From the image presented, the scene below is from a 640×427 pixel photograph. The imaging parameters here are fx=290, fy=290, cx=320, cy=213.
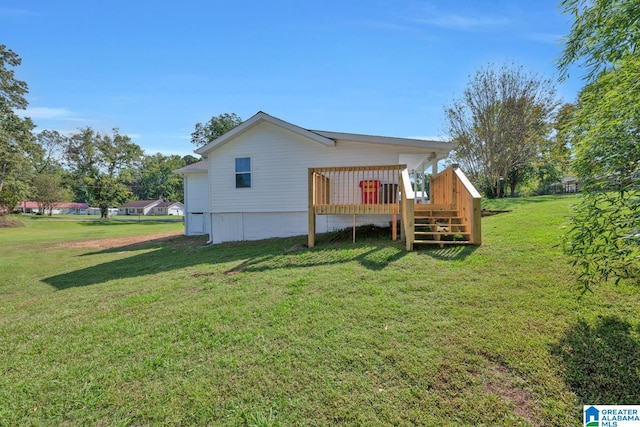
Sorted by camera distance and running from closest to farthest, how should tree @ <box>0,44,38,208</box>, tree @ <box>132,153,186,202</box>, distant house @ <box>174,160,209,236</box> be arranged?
distant house @ <box>174,160,209,236</box>
tree @ <box>0,44,38,208</box>
tree @ <box>132,153,186,202</box>

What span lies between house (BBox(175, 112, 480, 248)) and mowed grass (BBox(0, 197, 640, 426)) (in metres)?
4.12

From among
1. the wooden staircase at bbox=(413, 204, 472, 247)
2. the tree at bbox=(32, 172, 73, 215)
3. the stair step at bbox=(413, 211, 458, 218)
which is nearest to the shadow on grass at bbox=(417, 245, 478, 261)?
the wooden staircase at bbox=(413, 204, 472, 247)

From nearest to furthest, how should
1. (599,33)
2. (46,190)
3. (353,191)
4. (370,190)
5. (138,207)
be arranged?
(599,33) < (370,190) < (353,191) < (46,190) < (138,207)

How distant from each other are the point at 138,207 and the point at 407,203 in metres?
71.7

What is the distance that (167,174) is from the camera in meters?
67.4

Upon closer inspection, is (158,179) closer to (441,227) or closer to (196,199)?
(196,199)

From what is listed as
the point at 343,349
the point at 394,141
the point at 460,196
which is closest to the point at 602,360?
the point at 343,349

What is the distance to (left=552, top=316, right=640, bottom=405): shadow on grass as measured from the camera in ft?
6.79

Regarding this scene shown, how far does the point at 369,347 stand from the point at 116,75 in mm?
15310

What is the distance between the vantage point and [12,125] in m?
27.8

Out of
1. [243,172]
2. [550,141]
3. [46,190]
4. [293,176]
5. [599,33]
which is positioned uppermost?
[550,141]

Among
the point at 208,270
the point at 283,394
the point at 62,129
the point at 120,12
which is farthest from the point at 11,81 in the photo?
the point at 283,394

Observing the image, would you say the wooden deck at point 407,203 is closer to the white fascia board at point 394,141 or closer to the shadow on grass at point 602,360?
the white fascia board at point 394,141

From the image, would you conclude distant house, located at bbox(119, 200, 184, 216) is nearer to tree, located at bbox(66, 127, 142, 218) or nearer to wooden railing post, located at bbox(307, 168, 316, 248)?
tree, located at bbox(66, 127, 142, 218)
